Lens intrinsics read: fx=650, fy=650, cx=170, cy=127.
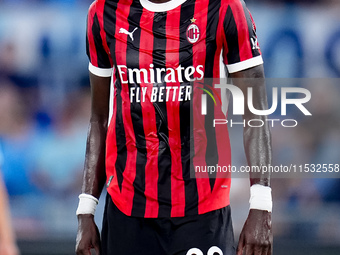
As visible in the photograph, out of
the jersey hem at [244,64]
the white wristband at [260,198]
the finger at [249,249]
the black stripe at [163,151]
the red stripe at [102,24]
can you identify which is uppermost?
the red stripe at [102,24]

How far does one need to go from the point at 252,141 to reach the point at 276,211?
2.86 metres

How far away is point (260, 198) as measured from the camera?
2.42 m

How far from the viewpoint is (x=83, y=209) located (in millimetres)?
2670

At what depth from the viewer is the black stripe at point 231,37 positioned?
8.11ft

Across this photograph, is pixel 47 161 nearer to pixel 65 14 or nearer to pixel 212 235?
pixel 65 14

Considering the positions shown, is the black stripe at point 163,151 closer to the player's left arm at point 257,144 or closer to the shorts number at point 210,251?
the shorts number at point 210,251

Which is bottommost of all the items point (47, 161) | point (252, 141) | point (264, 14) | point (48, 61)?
point (252, 141)

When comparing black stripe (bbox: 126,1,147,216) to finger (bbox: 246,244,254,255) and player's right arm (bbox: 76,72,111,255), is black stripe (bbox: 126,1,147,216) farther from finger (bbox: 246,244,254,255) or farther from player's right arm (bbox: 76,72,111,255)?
finger (bbox: 246,244,254,255)

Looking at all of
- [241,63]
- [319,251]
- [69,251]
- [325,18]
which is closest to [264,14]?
[325,18]

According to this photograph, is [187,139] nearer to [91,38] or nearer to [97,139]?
[97,139]

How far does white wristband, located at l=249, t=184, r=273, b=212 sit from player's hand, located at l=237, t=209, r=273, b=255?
0.03 metres

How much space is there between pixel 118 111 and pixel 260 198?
0.66 meters

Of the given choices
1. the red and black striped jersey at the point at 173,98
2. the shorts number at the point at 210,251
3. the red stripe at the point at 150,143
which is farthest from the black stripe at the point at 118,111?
the shorts number at the point at 210,251

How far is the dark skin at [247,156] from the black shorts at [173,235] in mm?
104
